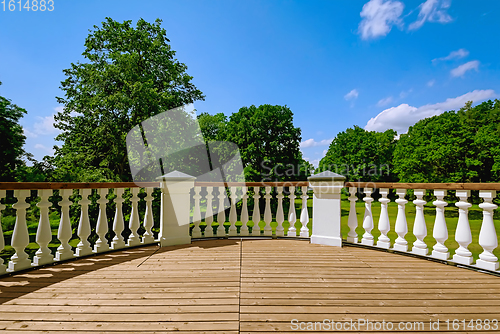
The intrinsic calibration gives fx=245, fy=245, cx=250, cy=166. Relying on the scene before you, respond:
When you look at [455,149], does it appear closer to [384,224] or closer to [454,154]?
[454,154]

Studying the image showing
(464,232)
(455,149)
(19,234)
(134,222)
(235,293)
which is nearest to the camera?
(235,293)

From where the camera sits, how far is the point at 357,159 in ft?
91.1

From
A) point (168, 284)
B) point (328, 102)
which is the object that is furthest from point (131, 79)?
point (328, 102)

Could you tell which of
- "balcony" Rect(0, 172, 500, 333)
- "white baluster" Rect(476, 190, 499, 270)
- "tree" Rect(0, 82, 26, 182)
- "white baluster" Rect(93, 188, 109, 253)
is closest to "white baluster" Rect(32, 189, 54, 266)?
"balcony" Rect(0, 172, 500, 333)

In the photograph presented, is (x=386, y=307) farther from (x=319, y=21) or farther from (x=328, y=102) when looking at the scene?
(x=328, y=102)

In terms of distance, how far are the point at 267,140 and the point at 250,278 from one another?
62.9 ft

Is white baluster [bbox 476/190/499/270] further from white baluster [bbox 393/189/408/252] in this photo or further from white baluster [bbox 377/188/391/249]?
white baluster [bbox 377/188/391/249]

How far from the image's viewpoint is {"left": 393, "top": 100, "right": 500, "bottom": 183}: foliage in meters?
19.7

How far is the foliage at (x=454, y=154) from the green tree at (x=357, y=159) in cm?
505

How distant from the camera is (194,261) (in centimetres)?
295

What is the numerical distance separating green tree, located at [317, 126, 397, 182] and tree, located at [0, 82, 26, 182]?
24640mm

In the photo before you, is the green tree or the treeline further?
the green tree

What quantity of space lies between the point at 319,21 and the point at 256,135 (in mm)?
9112

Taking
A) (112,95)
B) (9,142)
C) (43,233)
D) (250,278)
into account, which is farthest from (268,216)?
(9,142)
